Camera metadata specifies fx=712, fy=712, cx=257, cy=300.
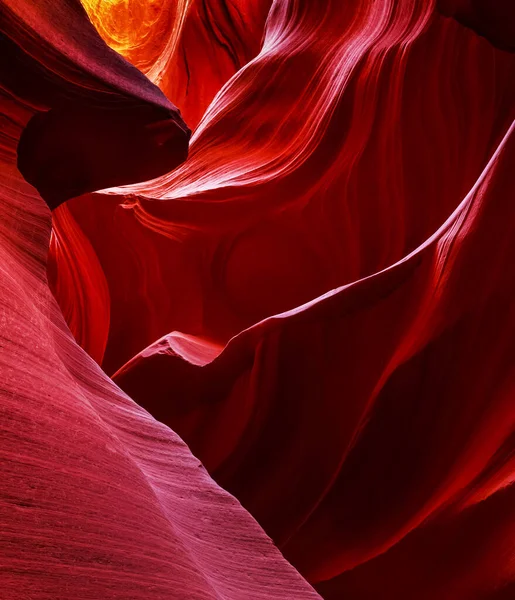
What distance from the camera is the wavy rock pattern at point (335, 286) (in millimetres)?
1779

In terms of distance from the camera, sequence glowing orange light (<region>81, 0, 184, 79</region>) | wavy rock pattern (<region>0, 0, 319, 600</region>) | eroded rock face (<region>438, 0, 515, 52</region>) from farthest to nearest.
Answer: glowing orange light (<region>81, 0, 184, 79</region>) < eroded rock face (<region>438, 0, 515, 52</region>) < wavy rock pattern (<region>0, 0, 319, 600</region>)

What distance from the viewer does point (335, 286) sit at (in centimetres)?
319

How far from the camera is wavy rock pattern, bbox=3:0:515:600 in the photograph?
70.1 inches

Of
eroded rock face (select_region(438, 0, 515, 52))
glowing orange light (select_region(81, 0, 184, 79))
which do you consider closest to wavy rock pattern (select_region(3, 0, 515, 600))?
eroded rock face (select_region(438, 0, 515, 52))

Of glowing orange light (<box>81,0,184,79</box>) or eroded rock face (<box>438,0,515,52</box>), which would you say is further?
glowing orange light (<box>81,0,184,79</box>)

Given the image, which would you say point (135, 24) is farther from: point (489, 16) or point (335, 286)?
point (489, 16)

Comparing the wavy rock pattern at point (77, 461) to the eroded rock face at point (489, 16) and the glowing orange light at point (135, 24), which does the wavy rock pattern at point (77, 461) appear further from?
the glowing orange light at point (135, 24)

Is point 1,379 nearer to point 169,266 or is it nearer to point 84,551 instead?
point 84,551

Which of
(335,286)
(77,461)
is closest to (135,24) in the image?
(335,286)

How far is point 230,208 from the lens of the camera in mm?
3363

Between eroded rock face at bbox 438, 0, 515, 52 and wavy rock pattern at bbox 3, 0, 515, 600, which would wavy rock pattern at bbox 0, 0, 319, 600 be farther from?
eroded rock face at bbox 438, 0, 515, 52

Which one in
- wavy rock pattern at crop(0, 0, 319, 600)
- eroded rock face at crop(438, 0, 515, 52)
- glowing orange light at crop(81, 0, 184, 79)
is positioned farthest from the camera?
glowing orange light at crop(81, 0, 184, 79)

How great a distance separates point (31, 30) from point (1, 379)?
784mm

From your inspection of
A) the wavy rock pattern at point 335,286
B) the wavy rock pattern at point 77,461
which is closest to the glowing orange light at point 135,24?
the wavy rock pattern at point 335,286
